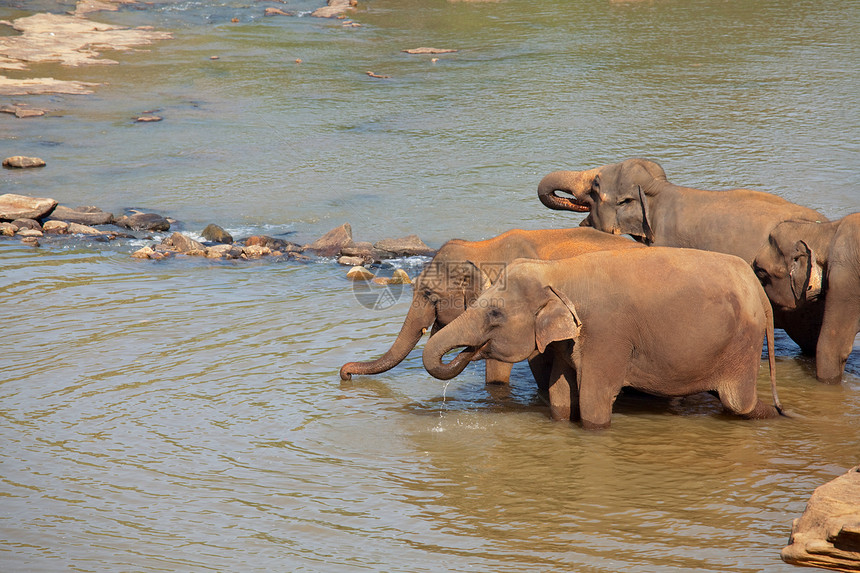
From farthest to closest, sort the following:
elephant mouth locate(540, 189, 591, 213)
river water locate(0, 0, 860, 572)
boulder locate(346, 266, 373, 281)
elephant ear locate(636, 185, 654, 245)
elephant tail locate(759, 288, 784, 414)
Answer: boulder locate(346, 266, 373, 281) < elephant mouth locate(540, 189, 591, 213) < elephant ear locate(636, 185, 654, 245) < elephant tail locate(759, 288, 784, 414) < river water locate(0, 0, 860, 572)

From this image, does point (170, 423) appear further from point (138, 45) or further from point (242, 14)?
point (242, 14)

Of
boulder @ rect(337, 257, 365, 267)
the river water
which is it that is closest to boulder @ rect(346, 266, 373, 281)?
the river water

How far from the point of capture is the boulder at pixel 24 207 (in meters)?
11.5

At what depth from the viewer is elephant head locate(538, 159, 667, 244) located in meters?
8.02

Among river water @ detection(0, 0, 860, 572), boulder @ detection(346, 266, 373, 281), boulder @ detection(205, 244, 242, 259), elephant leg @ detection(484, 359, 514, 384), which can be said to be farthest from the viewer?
boulder @ detection(205, 244, 242, 259)

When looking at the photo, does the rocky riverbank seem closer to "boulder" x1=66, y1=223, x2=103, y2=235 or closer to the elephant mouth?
"boulder" x1=66, y1=223, x2=103, y2=235

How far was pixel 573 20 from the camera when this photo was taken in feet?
79.2

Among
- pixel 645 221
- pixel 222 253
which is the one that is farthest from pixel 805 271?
pixel 222 253

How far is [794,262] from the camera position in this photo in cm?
691

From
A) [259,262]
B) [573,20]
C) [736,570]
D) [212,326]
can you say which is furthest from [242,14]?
[736,570]

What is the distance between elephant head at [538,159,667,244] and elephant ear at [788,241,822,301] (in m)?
1.29

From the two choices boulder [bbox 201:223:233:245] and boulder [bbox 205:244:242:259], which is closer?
boulder [bbox 205:244:242:259]

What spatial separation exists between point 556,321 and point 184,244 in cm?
569

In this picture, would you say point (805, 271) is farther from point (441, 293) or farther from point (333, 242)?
point (333, 242)
